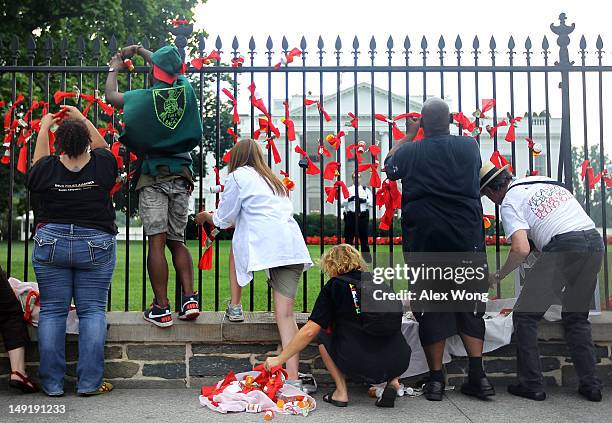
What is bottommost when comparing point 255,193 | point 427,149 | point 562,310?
point 562,310

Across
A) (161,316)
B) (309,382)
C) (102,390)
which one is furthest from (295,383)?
(102,390)

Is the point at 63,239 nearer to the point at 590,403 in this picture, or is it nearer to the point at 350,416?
the point at 350,416

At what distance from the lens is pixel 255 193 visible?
12.9ft

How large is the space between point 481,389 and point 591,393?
73 cm

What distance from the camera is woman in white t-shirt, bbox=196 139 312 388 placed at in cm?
387

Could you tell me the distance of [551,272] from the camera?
152 inches

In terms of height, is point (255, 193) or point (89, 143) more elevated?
point (89, 143)

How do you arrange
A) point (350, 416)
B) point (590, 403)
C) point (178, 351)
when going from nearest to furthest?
point (350, 416) < point (590, 403) < point (178, 351)

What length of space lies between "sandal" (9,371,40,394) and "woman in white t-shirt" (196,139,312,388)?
5.20 ft

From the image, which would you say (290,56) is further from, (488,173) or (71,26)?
(71,26)

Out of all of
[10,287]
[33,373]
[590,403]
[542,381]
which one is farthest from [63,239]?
[590,403]

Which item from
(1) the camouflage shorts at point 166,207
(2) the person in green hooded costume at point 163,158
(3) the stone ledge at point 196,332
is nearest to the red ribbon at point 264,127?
(2) the person in green hooded costume at point 163,158

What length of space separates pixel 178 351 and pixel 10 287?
1.24 metres

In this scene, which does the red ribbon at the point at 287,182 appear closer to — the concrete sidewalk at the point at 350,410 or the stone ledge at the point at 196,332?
the stone ledge at the point at 196,332
